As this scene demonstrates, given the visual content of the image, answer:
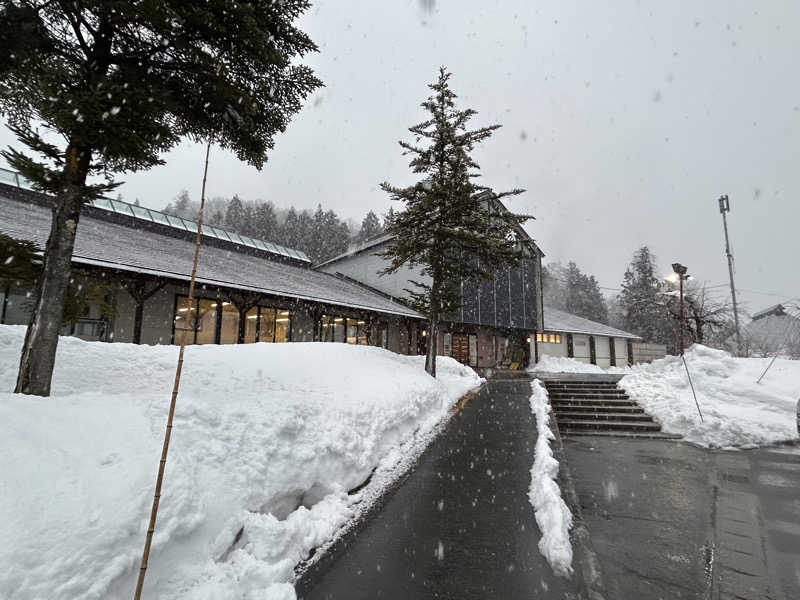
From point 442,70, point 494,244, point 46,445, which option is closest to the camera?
point 46,445

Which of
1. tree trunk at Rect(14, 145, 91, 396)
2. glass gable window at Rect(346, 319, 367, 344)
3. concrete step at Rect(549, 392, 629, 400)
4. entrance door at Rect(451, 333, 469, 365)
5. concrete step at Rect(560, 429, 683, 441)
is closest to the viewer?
tree trunk at Rect(14, 145, 91, 396)

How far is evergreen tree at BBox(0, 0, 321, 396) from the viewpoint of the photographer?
4031mm

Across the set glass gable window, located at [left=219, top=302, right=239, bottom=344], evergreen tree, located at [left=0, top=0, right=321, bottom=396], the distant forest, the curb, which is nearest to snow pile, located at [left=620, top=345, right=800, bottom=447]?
the curb

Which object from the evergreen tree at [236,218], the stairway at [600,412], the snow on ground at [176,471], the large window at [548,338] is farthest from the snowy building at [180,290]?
the evergreen tree at [236,218]

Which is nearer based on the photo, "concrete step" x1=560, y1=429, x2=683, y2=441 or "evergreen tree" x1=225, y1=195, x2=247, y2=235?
"concrete step" x1=560, y1=429, x2=683, y2=441

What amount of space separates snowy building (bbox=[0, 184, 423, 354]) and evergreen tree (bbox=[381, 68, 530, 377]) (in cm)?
420

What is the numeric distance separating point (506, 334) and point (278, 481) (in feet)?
88.0

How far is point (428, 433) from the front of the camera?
8805 millimetres

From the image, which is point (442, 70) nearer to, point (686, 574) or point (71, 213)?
point (71, 213)

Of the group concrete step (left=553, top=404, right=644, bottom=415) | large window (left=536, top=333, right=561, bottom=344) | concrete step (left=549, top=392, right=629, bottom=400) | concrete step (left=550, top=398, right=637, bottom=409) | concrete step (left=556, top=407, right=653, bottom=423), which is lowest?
concrete step (left=556, top=407, right=653, bottom=423)

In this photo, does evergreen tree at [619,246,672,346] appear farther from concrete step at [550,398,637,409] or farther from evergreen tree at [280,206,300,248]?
evergreen tree at [280,206,300,248]

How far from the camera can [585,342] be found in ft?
106

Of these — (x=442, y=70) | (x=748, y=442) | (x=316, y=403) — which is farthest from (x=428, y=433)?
(x=442, y=70)

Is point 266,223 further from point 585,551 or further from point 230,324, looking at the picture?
point 585,551
